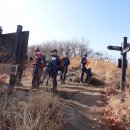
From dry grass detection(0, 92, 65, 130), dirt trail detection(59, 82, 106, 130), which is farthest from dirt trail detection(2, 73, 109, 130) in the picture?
dry grass detection(0, 92, 65, 130)

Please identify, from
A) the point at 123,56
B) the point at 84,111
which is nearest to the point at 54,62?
the point at 123,56

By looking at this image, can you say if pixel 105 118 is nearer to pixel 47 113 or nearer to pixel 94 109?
pixel 94 109

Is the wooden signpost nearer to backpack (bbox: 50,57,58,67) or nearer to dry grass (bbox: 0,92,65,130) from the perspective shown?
backpack (bbox: 50,57,58,67)

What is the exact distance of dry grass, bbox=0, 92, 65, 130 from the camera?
25.9 ft

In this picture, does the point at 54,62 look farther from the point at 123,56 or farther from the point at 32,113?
the point at 32,113

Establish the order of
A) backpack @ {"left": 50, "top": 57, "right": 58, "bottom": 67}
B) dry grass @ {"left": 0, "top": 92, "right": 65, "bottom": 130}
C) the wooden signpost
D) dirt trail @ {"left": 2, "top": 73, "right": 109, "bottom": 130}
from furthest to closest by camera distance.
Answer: backpack @ {"left": 50, "top": 57, "right": 58, "bottom": 67} < the wooden signpost < dirt trail @ {"left": 2, "top": 73, "right": 109, "bottom": 130} < dry grass @ {"left": 0, "top": 92, "right": 65, "bottom": 130}

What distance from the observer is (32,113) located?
8.89 metres

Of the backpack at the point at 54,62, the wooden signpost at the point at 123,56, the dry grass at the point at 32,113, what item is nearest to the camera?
the dry grass at the point at 32,113

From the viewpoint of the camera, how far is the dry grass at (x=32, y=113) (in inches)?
311

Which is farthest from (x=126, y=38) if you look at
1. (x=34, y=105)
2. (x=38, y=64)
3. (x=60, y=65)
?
(x=34, y=105)

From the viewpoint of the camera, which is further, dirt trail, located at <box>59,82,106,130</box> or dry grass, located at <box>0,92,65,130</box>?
dirt trail, located at <box>59,82,106,130</box>

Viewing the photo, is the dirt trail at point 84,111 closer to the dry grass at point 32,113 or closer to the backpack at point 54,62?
the dry grass at point 32,113

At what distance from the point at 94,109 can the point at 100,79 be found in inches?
366

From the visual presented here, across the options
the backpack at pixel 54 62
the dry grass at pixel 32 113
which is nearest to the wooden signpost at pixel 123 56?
the backpack at pixel 54 62
